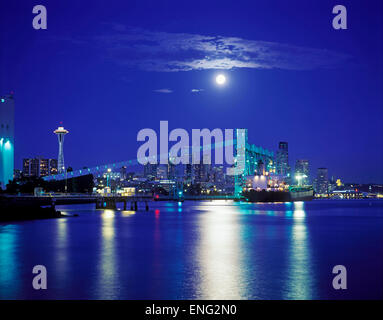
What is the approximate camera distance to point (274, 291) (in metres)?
15.3

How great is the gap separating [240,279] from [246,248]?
10120 mm

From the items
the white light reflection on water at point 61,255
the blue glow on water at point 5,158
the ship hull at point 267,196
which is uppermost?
the blue glow on water at point 5,158

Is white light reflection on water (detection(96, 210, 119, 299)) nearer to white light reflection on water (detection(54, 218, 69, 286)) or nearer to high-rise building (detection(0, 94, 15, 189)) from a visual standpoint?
white light reflection on water (detection(54, 218, 69, 286))

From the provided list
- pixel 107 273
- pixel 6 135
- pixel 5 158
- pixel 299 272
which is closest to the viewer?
pixel 107 273

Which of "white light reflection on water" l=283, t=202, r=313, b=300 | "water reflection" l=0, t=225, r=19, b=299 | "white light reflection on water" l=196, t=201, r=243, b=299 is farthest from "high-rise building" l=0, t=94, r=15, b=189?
"white light reflection on water" l=283, t=202, r=313, b=300

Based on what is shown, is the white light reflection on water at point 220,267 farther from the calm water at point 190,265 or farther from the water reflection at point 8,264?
the water reflection at point 8,264

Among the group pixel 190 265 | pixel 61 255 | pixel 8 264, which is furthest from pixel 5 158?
pixel 190 265

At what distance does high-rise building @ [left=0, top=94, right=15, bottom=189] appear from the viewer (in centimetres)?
6475

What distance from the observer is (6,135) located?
65625mm

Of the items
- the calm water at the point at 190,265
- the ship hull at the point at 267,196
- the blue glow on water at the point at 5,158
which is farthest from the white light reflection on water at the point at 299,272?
the ship hull at the point at 267,196

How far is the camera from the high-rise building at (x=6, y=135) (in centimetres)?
6475

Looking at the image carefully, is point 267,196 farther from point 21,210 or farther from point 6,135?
point 21,210

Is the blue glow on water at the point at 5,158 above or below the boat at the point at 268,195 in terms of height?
above
